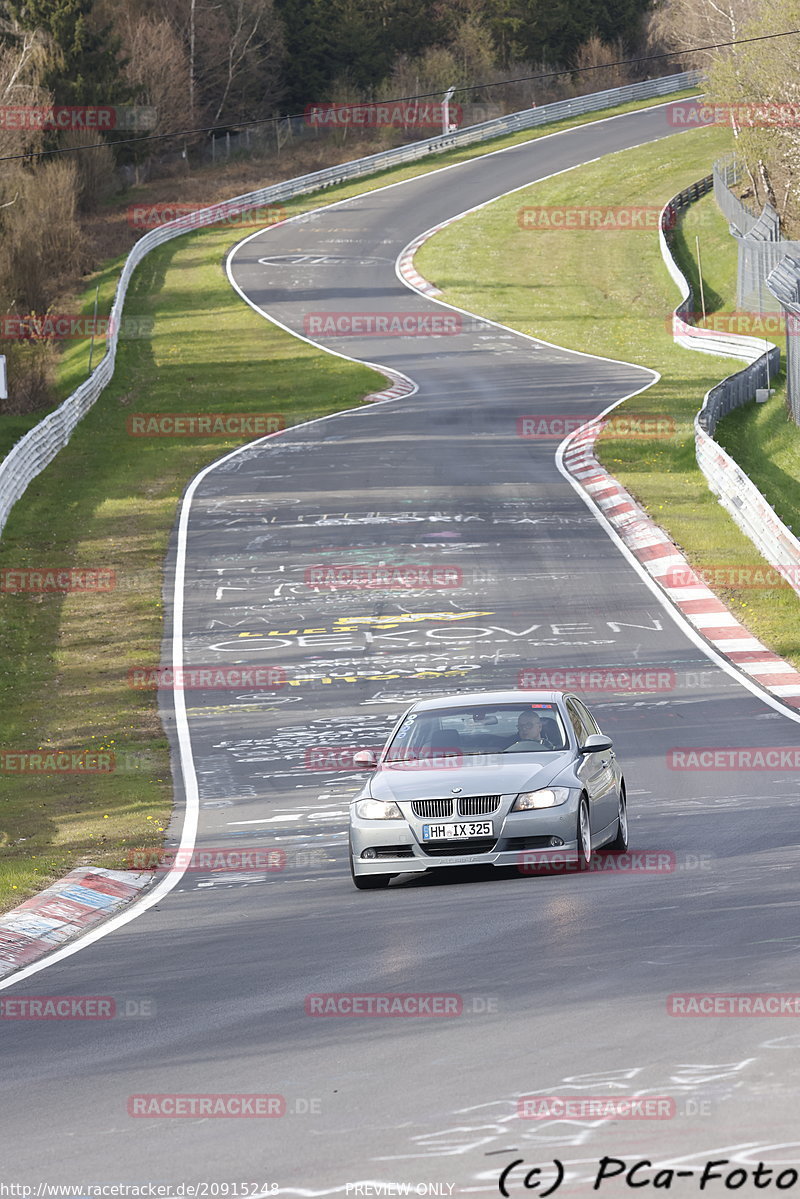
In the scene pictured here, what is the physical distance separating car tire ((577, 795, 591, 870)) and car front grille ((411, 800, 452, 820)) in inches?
38.9

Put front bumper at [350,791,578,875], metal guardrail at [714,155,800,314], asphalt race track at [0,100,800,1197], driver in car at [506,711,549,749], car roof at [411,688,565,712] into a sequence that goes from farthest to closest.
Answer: metal guardrail at [714,155,800,314] < car roof at [411,688,565,712] < driver in car at [506,711,549,749] < front bumper at [350,791,578,875] < asphalt race track at [0,100,800,1197]

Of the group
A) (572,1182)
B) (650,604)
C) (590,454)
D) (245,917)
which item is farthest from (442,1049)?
(590,454)

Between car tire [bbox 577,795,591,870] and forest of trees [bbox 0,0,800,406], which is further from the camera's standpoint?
forest of trees [bbox 0,0,800,406]

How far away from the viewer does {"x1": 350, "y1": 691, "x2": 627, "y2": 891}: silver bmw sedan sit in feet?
42.2

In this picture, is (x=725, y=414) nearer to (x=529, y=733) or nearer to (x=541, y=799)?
(x=529, y=733)

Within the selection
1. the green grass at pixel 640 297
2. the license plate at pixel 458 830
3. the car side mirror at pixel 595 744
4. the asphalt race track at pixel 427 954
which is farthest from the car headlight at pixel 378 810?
the green grass at pixel 640 297

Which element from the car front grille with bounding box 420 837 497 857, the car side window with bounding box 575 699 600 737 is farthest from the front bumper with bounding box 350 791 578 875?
the car side window with bounding box 575 699 600 737

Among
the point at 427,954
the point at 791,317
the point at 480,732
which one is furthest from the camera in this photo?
the point at 791,317

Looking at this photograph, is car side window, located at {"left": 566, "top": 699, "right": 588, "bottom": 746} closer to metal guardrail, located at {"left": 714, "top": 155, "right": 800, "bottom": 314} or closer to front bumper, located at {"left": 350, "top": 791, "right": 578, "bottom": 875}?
front bumper, located at {"left": 350, "top": 791, "right": 578, "bottom": 875}

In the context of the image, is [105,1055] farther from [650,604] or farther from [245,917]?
[650,604]

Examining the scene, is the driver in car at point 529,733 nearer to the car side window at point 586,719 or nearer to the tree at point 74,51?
the car side window at point 586,719

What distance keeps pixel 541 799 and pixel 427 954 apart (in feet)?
8.98

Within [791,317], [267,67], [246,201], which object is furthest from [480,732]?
[267,67]

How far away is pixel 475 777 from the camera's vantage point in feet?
42.9
